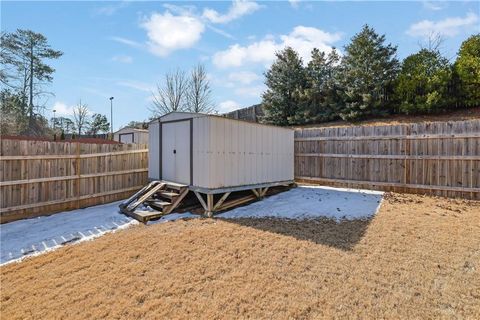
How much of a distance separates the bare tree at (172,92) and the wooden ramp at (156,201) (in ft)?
51.6

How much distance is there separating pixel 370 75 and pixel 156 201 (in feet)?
37.7

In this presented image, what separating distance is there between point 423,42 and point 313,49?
17.6 ft

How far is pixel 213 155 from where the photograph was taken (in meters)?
6.22

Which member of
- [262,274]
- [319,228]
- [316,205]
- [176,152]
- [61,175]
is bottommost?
[262,274]

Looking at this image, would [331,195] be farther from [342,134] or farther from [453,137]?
[453,137]

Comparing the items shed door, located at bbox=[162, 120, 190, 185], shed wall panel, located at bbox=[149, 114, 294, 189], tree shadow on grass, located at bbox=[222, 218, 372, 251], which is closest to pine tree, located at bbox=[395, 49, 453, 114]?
shed wall panel, located at bbox=[149, 114, 294, 189]

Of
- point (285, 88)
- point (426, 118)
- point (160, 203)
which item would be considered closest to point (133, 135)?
point (285, 88)

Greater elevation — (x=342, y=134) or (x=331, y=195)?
(x=342, y=134)

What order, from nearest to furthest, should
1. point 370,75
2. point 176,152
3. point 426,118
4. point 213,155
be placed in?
point 213,155 → point 176,152 → point 426,118 → point 370,75

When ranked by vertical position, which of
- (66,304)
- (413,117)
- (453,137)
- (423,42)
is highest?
(423,42)

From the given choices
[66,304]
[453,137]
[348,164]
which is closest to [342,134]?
[348,164]

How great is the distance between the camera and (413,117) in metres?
11.9

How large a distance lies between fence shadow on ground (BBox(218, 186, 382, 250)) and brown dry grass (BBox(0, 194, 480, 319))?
5 cm

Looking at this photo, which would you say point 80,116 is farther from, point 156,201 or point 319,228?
point 319,228
